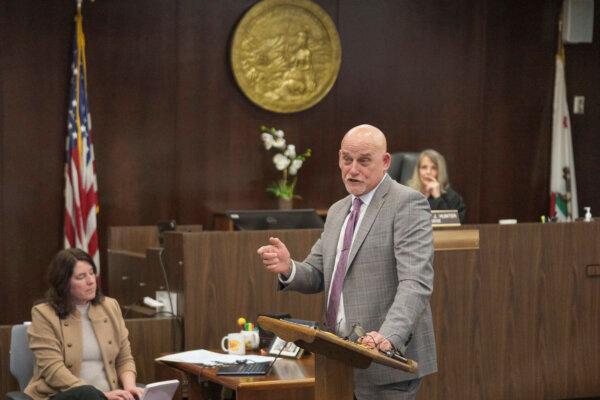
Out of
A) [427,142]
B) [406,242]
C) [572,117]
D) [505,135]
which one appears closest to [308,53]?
[427,142]

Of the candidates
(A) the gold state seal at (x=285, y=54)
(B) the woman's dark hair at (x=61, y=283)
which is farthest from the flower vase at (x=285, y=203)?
(B) the woman's dark hair at (x=61, y=283)

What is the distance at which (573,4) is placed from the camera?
942 centimetres

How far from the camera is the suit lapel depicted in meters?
3.45

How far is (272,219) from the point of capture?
559 cm

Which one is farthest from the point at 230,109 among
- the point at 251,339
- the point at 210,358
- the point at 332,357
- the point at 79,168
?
the point at 332,357

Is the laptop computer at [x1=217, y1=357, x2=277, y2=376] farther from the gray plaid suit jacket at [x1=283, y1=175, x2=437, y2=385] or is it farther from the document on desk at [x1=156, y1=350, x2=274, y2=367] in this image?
the gray plaid suit jacket at [x1=283, y1=175, x2=437, y2=385]

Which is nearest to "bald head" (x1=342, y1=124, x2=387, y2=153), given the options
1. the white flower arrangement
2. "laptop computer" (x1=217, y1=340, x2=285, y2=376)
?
"laptop computer" (x1=217, y1=340, x2=285, y2=376)

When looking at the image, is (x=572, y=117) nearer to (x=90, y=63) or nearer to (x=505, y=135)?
(x=505, y=135)

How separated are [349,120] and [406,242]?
563cm

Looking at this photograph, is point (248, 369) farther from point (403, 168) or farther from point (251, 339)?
point (403, 168)

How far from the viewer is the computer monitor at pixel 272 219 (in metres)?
5.53

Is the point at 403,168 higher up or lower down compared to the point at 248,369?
higher up

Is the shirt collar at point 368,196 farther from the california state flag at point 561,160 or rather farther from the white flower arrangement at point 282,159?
the california state flag at point 561,160

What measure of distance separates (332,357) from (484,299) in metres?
2.88
